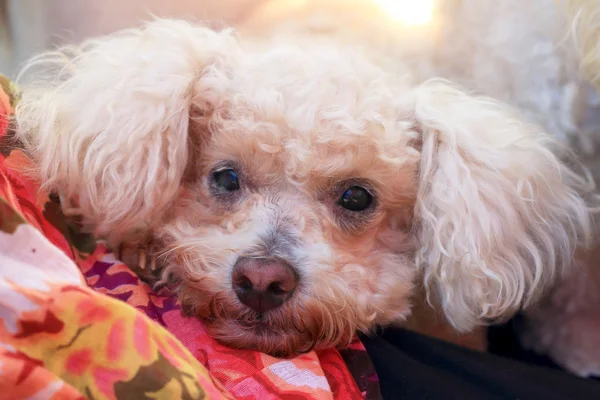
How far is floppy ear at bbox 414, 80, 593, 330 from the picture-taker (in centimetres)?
89

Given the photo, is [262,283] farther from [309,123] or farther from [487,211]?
[487,211]

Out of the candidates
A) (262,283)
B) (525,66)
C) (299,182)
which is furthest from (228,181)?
(525,66)

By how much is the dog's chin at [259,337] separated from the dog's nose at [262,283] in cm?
3

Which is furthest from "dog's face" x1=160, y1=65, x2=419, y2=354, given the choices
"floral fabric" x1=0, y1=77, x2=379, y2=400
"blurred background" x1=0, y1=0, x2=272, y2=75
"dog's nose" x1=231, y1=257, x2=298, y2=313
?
"blurred background" x1=0, y1=0, x2=272, y2=75

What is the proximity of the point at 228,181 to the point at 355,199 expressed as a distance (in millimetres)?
205

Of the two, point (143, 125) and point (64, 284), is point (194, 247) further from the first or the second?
point (64, 284)

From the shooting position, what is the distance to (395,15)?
4.05 feet

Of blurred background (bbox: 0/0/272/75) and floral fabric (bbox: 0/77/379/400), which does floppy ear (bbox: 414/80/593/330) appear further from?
blurred background (bbox: 0/0/272/75)

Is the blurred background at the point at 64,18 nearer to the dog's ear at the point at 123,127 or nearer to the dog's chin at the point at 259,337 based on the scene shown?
the dog's ear at the point at 123,127

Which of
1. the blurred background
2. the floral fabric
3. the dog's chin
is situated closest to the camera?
the floral fabric

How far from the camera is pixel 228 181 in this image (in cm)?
96

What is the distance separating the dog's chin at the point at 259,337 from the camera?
0.79 metres

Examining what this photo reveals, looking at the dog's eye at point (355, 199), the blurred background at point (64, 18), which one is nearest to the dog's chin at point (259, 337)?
the dog's eye at point (355, 199)

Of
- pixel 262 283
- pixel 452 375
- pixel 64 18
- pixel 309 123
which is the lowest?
pixel 452 375
